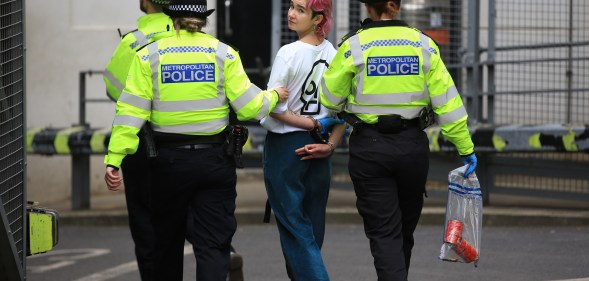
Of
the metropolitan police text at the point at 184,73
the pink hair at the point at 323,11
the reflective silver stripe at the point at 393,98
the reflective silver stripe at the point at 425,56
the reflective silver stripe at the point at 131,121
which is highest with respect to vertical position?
the pink hair at the point at 323,11

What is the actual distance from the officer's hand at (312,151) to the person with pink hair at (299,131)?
0.09 feet

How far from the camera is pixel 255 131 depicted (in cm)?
1159

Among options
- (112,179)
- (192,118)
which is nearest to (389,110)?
(192,118)

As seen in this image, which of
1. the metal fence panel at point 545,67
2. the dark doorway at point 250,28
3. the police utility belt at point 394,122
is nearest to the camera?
the police utility belt at point 394,122

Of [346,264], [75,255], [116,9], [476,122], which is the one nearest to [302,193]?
[346,264]

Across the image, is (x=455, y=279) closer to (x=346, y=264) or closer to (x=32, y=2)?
(x=346, y=264)

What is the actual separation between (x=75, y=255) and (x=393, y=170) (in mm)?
4239

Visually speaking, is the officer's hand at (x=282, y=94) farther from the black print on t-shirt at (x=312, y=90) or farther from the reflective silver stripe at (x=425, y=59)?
the reflective silver stripe at (x=425, y=59)

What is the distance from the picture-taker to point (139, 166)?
7.16 meters

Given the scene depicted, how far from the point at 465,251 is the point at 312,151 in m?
0.99

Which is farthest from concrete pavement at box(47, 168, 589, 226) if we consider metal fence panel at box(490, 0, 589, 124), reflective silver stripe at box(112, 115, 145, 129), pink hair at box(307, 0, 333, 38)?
reflective silver stripe at box(112, 115, 145, 129)

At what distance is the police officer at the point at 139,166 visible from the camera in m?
7.17

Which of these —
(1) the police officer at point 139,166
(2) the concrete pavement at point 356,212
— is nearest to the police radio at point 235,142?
(1) the police officer at point 139,166

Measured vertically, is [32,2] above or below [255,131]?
above
